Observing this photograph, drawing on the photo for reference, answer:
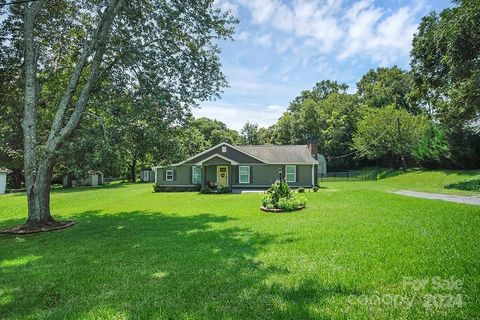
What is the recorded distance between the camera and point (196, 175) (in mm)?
26125

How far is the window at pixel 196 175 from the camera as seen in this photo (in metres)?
26.0

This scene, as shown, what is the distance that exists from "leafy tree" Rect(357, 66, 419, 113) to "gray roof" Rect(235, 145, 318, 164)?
26372 millimetres

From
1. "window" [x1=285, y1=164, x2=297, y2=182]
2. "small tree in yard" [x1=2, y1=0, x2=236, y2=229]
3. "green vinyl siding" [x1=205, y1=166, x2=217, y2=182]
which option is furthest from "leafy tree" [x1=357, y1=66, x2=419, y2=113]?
"small tree in yard" [x1=2, y1=0, x2=236, y2=229]

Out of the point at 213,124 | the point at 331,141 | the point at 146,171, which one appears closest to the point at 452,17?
the point at 331,141

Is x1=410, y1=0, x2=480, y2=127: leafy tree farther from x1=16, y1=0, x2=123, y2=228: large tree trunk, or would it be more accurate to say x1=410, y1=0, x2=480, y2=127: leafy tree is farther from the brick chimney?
x1=16, y1=0, x2=123, y2=228: large tree trunk

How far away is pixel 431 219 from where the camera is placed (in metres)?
8.21

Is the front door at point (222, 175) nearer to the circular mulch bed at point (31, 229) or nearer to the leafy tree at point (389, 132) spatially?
the circular mulch bed at point (31, 229)

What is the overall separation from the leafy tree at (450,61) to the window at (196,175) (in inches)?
702

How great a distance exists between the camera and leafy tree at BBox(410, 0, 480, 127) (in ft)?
49.2

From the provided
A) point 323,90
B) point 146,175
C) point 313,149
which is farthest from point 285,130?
point 313,149

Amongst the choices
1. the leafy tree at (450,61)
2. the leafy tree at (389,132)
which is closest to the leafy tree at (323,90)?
the leafy tree at (389,132)

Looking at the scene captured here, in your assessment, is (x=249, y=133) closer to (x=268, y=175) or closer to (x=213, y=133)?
(x=213, y=133)

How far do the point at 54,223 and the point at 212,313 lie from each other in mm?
9175

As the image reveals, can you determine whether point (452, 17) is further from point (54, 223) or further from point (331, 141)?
point (331, 141)
